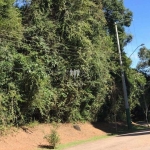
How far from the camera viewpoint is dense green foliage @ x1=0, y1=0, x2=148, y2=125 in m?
20.6

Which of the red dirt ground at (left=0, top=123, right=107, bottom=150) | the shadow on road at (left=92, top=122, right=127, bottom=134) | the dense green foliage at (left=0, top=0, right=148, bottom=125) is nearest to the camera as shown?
the red dirt ground at (left=0, top=123, right=107, bottom=150)

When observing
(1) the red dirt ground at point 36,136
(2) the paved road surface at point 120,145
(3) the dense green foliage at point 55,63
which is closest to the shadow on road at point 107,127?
(3) the dense green foliage at point 55,63

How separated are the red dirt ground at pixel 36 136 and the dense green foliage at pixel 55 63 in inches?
35.8

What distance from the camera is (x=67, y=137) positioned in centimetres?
2280

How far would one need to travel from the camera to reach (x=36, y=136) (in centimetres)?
2039

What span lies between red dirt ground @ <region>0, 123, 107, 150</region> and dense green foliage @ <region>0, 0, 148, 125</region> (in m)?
0.91

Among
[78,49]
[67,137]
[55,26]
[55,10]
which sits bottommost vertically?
[67,137]

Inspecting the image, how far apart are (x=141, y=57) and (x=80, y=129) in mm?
37634

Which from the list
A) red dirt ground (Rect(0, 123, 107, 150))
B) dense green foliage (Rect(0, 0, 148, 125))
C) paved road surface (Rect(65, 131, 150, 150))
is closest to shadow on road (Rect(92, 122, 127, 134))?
dense green foliage (Rect(0, 0, 148, 125))

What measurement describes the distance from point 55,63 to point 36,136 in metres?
6.77

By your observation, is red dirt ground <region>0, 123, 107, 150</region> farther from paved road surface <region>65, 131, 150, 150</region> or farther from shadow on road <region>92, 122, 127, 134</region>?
paved road surface <region>65, 131, 150, 150</region>

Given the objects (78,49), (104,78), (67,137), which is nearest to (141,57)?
(104,78)

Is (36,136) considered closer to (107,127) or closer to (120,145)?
(120,145)

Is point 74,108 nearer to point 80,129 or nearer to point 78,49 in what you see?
point 80,129
